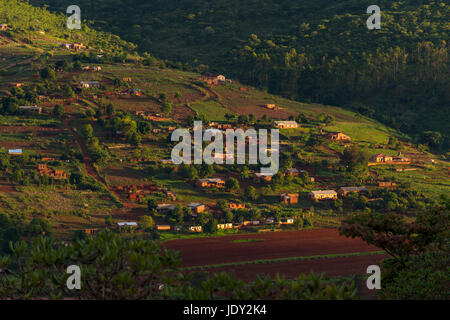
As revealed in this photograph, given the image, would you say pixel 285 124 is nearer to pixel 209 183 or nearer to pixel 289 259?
pixel 209 183

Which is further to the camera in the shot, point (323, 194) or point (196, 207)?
point (323, 194)

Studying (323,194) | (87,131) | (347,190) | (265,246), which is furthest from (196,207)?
(87,131)

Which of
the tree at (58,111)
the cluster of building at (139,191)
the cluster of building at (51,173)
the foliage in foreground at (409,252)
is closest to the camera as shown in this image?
the foliage in foreground at (409,252)

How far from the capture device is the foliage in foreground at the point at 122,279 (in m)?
13.3

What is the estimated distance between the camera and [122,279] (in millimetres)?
13438

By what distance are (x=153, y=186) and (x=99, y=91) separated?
63.2 ft

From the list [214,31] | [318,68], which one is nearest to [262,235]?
[318,68]

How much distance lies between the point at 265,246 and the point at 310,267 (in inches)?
142

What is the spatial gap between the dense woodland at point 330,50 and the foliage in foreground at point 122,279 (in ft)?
174

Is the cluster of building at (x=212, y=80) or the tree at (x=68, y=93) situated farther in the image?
the cluster of building at (x=212, y=80)

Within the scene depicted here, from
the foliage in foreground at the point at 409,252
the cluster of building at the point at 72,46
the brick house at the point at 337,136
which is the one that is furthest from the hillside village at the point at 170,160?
the foliage in foreground at the point at 409,252

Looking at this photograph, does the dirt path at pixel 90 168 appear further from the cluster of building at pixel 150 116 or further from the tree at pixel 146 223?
the cluster of building at pixel 150 116

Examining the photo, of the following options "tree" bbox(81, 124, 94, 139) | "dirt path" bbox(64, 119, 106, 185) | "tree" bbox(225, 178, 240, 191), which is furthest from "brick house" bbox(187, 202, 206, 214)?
"tree" bbox(81, 124, 94, 139)

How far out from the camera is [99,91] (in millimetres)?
58781
